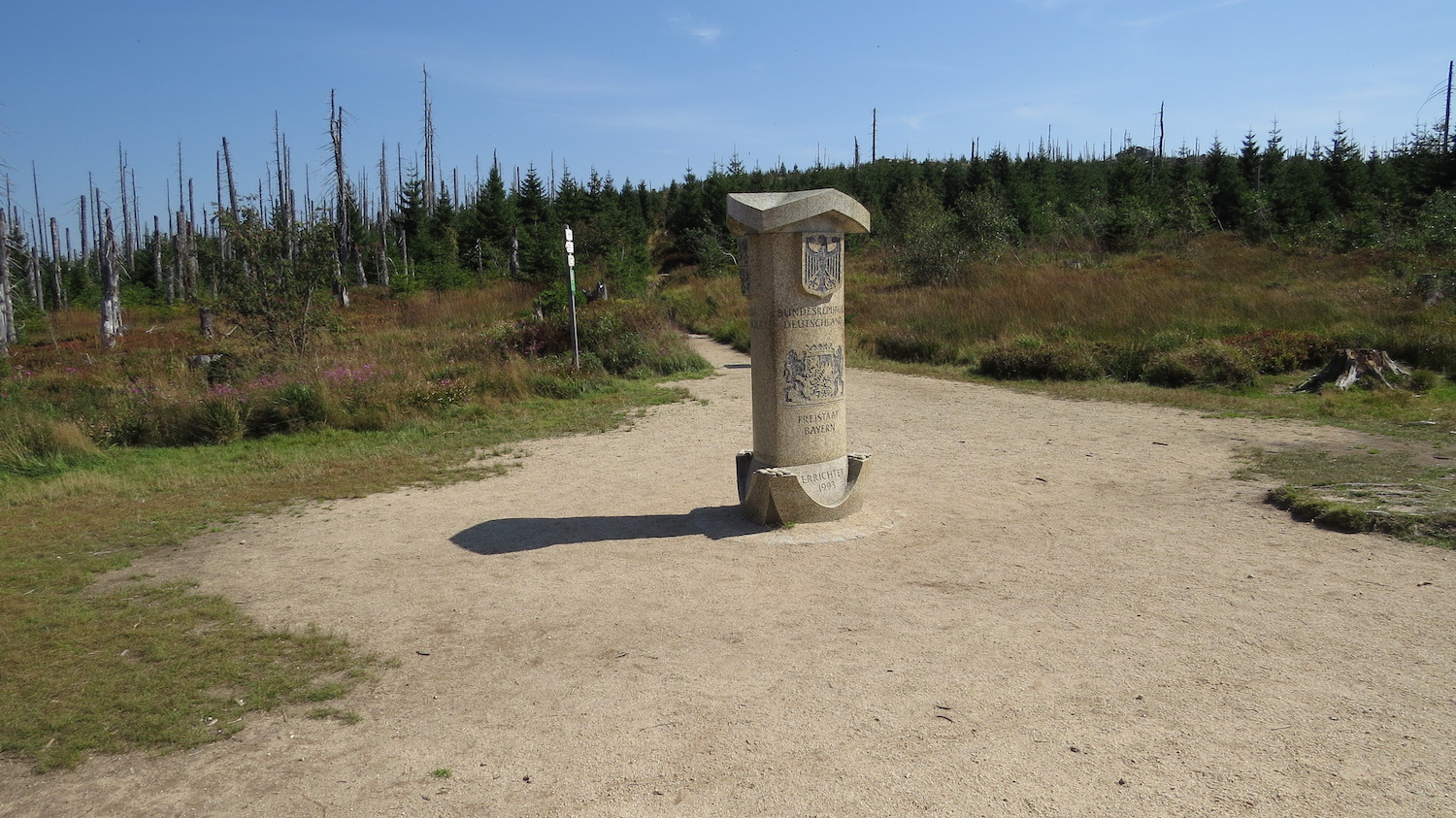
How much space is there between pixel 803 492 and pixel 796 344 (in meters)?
1.06

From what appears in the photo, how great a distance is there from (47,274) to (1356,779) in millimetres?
60530

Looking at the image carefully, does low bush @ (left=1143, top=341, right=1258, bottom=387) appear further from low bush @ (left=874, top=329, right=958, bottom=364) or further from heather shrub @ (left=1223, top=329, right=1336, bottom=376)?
low bush @ (left=874, top=329, right=958, bottom=364)

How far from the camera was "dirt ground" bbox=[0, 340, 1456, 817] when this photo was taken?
10.4ft

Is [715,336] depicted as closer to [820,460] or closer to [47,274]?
[820,460]

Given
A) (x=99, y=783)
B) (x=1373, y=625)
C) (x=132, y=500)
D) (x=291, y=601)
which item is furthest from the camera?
(x=132, y=500)

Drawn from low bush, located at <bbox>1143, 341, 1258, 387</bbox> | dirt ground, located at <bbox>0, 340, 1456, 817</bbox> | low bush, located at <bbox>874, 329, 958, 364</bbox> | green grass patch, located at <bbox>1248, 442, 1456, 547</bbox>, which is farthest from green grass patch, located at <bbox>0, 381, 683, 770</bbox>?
low bush, located at <bbox>1143, 341, 1258, 387</bbox>

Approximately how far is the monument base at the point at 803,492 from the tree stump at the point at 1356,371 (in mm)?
8070

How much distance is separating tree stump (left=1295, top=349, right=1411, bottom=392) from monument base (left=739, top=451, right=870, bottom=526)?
8.07 meters

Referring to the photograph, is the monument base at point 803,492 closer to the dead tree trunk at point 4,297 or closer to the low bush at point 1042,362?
the low bush at point 1042,362

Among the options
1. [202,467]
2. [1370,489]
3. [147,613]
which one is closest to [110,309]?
[202,467]

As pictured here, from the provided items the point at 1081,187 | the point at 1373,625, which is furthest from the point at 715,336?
the point at 1081,187

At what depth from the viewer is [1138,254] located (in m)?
29.6

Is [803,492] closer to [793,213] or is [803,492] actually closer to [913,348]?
[793,213]

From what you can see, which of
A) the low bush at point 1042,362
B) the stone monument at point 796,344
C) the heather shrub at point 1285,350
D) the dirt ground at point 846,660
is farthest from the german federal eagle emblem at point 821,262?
the heather shrub at point 1285,350
